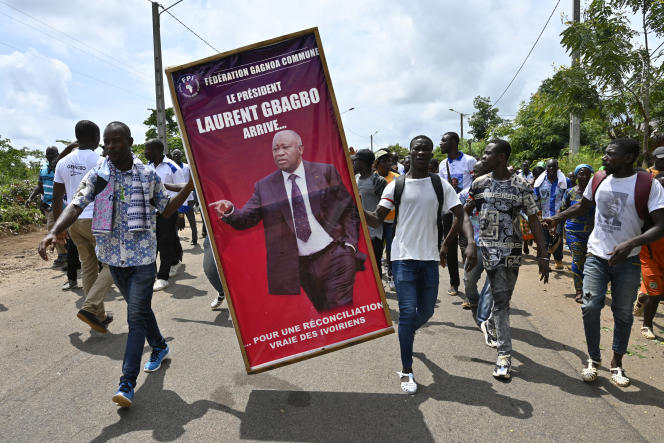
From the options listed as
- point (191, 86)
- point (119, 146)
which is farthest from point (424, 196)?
point (119, 146)

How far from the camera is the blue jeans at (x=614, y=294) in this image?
11.3ft

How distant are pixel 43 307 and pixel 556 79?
1019cm

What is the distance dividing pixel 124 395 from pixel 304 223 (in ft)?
5.85

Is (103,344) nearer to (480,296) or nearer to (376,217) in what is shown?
(376,217)

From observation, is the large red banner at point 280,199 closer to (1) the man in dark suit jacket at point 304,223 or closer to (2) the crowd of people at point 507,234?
(1) the man in dark suit jacket at point 304,223

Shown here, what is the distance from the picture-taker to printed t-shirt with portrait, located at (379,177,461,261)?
345 centimetres

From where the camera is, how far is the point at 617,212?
344 centimetres

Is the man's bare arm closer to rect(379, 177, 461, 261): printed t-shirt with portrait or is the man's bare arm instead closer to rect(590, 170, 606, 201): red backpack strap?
rect(379, 177, 461, 261): printed t-shirt with portrait

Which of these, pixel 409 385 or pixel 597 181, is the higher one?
pixel 597 181

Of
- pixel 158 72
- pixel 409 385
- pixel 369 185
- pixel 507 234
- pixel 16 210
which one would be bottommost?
pixel 409 385

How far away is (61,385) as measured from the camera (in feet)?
11.5

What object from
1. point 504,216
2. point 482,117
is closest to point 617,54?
point 504,216

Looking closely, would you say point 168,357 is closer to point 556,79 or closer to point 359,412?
point 359,412

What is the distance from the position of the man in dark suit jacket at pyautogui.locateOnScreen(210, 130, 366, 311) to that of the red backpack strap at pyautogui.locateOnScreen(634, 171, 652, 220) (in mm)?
2212
